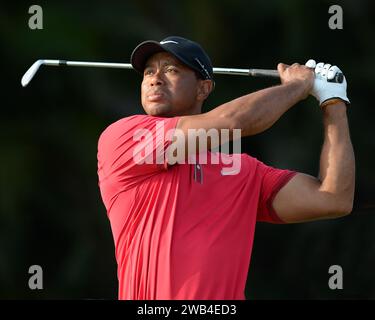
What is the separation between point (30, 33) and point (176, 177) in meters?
2.61

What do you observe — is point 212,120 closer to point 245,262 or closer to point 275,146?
point 245,262

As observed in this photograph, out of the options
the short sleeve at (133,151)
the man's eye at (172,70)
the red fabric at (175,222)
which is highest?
the man's eye at (172,70)

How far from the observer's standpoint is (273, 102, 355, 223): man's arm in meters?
3.70

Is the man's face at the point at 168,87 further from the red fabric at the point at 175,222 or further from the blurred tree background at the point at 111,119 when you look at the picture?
the blurred tree background at the point at 111,119

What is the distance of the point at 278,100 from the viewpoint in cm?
358

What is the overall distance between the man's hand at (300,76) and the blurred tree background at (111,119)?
2152 millimetres

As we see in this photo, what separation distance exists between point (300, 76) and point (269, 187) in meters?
0.37

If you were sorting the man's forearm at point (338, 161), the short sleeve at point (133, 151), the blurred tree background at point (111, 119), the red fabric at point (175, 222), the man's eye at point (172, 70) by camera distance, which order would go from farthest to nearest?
the blurred tree background at point (111, 119)
the man's eye at point (172, 70)
the man's forearm at point (338, 161)
the short sleeve at point (133, 151)
the red fabric at point (175, 222)

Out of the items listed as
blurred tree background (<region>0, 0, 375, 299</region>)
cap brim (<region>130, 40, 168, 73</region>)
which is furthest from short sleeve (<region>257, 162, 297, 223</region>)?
blurred tree background (<region>0, 0, 375, 299</region>)

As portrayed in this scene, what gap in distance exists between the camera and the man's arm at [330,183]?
3.70 metres

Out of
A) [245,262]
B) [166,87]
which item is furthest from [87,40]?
[245,262]

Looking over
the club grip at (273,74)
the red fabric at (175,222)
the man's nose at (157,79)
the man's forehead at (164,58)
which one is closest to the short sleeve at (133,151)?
the red fabric at (175,222)

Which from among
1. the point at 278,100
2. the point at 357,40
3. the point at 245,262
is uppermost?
the point at 357,40

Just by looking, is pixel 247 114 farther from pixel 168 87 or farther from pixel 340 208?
pixel 340 208
